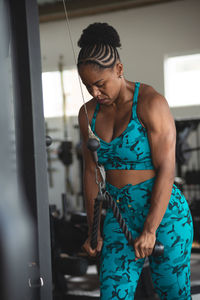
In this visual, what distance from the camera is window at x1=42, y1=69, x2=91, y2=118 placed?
253 inches

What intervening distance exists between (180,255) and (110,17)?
19.0ft

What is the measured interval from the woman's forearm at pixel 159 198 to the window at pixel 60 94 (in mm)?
5294

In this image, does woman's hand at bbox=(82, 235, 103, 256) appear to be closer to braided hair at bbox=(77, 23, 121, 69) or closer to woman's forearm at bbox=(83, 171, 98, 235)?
woman's forearm at bbox=(83, 171, 98, 235)

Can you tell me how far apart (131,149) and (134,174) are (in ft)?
0.30

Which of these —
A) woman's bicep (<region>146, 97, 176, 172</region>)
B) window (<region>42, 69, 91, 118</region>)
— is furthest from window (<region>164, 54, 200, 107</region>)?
woman's bicep (<region>146, 97, 176, 172</region>)

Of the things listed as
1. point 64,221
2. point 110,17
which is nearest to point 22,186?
point 64,221

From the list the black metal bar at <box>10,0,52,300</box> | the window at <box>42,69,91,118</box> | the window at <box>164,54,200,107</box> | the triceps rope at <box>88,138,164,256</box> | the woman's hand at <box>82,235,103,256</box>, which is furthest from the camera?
the window at <box>42,69,91,118</box>

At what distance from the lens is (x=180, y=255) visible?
121 cm

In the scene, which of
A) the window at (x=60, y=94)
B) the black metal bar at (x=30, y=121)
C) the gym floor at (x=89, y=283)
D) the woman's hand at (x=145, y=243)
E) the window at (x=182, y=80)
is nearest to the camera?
the black metal bar at (x=30, y=121)

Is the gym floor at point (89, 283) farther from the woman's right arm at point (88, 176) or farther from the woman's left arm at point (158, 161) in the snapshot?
the woman's left arm at point (158, 161)

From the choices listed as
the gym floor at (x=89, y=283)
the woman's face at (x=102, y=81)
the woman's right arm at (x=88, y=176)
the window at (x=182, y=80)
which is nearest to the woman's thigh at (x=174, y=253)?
the woman's right arm at (x=88, y=176)

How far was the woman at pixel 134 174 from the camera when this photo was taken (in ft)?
3.76

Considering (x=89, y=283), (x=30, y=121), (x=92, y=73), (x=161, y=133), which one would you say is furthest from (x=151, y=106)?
(x=89, y=283)

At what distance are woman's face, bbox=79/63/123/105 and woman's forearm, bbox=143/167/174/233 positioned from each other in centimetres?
27
